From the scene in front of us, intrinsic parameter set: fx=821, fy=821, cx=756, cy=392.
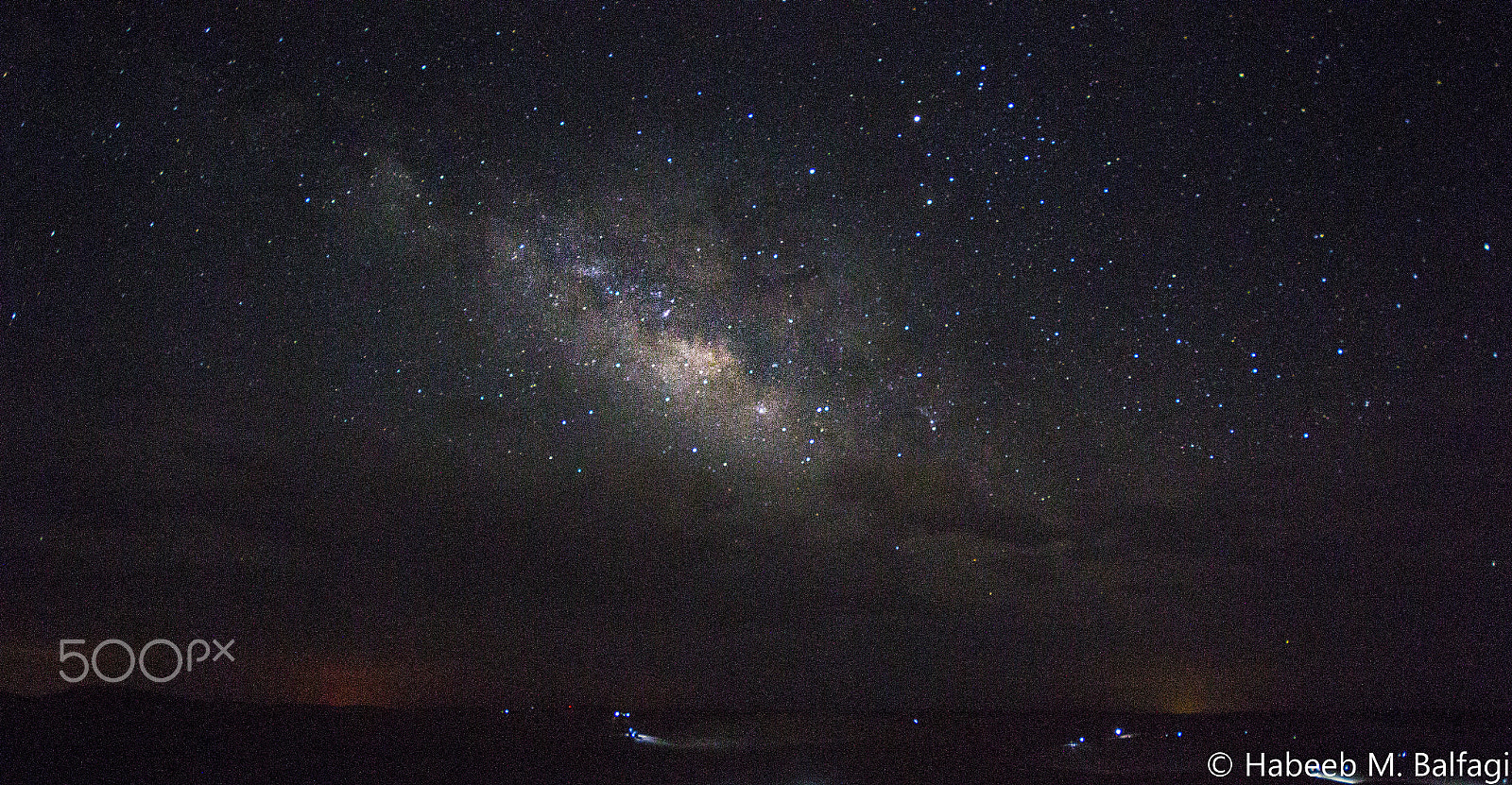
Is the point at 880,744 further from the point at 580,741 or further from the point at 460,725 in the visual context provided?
the point at 460,725

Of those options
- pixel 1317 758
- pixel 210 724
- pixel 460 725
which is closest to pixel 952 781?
pixel 1317 758

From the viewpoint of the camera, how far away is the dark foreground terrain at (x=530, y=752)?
1515 centimetres

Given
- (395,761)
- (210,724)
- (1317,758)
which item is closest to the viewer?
(395,761)

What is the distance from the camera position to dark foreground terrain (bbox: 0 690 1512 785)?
15.1 meters

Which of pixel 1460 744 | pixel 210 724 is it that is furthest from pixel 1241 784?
pixel 210 724

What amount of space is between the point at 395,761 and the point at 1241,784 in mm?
16579

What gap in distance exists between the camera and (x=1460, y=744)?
28656mm

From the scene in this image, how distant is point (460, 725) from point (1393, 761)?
30.2m

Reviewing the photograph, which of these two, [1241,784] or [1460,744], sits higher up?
[1241,784]

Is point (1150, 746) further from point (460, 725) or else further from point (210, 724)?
point (210, 724)

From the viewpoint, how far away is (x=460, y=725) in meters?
32.3

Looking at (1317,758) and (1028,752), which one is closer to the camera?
(1317,758)

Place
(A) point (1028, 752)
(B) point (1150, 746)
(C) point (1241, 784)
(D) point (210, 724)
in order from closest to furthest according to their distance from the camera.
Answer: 1. (C) point (1241, 784)
2. (D) point (210, 724)
3. (A) point (1028, 752)
4. (B) point (1150, 746)

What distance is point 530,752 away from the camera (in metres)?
21.1
